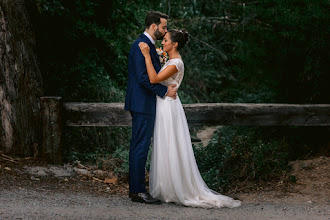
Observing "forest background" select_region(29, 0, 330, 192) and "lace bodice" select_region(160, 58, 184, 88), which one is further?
"forest background" select_region(29, 0, 330, 192)

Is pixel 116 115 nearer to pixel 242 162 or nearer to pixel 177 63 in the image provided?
pixel 177 63

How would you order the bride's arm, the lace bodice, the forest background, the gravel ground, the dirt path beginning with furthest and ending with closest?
the forest background < the lace bodice < the bride's arm < the dirt path < the gravel ground

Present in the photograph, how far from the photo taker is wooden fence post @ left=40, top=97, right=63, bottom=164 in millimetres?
6020

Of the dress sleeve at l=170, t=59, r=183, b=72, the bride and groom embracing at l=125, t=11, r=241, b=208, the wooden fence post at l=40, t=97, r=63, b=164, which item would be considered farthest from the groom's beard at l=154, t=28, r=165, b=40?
the wooden fence post at l=40, t=97, r=63, b=164

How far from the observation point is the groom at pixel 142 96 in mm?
4898

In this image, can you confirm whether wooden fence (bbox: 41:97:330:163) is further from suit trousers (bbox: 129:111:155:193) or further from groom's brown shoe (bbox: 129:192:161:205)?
groom's brown shoe (bbox: 129:192:161:205)

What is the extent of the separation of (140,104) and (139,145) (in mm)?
500

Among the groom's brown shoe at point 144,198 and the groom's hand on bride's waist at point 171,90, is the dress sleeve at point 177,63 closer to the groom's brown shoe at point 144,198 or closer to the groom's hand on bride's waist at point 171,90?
the groom's hand on bride's waist at point 171,90

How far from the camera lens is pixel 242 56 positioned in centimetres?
808

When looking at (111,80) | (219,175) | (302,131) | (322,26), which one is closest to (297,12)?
(322,26)

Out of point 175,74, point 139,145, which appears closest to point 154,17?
point 175,74

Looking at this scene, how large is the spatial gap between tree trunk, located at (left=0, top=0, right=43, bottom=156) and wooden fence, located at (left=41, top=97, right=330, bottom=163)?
200 mm

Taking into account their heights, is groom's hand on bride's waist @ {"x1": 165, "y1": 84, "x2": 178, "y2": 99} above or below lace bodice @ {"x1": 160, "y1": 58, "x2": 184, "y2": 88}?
below

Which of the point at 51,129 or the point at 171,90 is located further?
the point at 51,129
